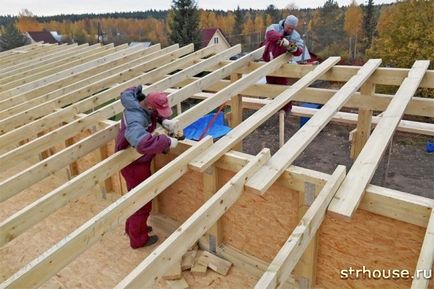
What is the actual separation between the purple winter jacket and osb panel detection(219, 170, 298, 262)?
82 centimetres

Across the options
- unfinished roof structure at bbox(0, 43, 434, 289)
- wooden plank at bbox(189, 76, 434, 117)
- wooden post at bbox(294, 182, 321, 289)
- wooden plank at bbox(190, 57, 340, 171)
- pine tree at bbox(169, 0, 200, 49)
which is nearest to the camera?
unfinished roof structure at bbox(0, 43, 434, 289)

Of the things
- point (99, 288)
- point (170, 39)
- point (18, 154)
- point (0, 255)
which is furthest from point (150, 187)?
point (170, 39)

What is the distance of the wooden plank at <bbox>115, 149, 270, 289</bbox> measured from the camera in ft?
6.84

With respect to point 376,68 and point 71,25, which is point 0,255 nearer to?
point 376,68

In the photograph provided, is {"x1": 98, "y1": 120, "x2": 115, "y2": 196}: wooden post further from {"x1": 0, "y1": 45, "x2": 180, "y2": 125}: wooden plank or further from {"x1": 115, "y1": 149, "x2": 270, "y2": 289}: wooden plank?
{"x1": 115, "y1": 149, "x2": 270, "y2": 289}: wooden plank

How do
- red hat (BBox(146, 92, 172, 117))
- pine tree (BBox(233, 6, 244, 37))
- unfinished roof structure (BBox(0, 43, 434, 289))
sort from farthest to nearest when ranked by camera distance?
1. pine tree (BBox(233, 6, 244, 37))
2. red hat (BBox(146, 92, 172, 117))
3. unfinished roof structure (BBox(0, 43, 434, 289))

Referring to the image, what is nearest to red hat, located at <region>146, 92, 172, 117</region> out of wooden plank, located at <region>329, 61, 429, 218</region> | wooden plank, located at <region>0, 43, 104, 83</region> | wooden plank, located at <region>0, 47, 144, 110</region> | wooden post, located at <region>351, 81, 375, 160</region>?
wooden plank, located at <region>329, 61, 429, 218</region>

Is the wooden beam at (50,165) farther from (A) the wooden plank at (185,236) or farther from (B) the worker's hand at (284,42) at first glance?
(B) the worker's hand at (284,42)

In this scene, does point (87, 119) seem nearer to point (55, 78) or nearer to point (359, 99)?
point (55, 78)

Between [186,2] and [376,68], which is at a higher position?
[186,2]

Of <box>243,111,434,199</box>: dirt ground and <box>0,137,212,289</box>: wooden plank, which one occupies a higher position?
<box>0,137,212,289</box>: wooden plank

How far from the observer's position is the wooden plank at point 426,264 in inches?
81.4

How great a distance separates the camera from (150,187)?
305cm

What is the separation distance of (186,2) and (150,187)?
1085 inches
